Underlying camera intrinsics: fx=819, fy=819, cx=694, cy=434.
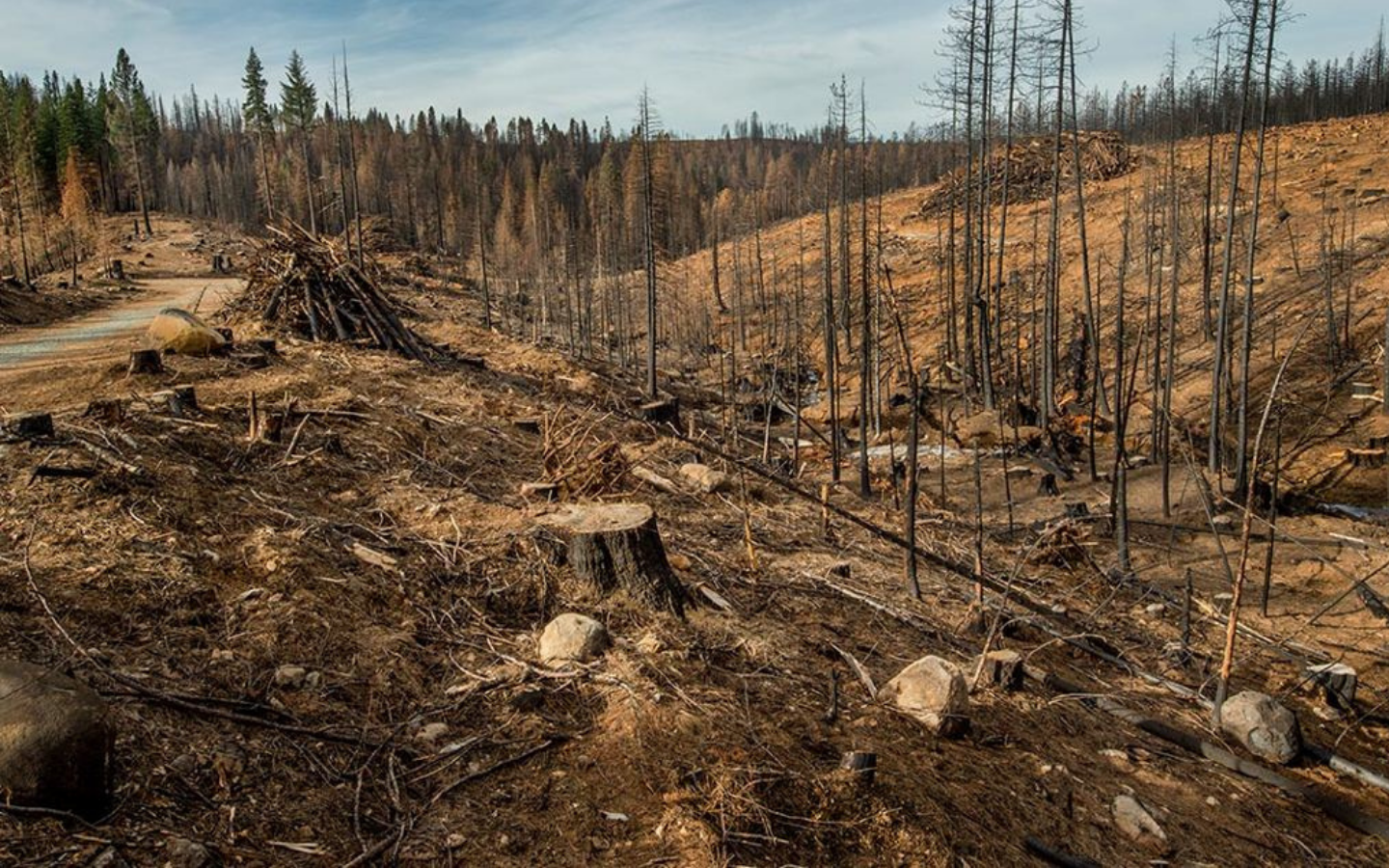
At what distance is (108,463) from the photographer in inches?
198

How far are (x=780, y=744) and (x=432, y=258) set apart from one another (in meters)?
68.7

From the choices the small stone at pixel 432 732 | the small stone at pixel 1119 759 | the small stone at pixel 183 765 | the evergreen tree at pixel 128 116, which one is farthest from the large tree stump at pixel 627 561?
the evergreen tree at pixel 128 116

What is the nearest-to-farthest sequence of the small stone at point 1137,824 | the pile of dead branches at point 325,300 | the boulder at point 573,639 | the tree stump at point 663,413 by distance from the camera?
the small stone at point 1137,824
the boulder at point 573,639
the pile of dead branches at point 325,300
the tree stump at point 663,413

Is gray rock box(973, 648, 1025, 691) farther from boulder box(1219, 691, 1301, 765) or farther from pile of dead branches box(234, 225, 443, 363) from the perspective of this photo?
pile of dead branches box(234, 225, 443, 363)

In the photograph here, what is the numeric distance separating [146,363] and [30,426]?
386cm

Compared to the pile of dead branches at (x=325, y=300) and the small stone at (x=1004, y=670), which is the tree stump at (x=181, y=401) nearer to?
the pile of dead branches at (x=325, y=300)

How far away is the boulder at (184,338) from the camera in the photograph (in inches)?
388

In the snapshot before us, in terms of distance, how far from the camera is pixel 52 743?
2486 millimetres

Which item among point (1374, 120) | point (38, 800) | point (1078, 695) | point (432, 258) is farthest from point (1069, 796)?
point (432, 258)

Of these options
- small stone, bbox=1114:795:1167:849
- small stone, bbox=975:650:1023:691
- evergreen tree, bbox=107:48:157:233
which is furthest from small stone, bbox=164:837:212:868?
evergreen tree, bbox=107:48:157:233

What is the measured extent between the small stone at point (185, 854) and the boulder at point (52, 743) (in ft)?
0.87

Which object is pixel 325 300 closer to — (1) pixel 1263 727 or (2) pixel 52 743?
(2) pixel 52 743

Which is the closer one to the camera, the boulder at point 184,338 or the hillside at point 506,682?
the hillside at point 506,682

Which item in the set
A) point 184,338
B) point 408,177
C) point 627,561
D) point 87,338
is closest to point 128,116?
point 408,177
